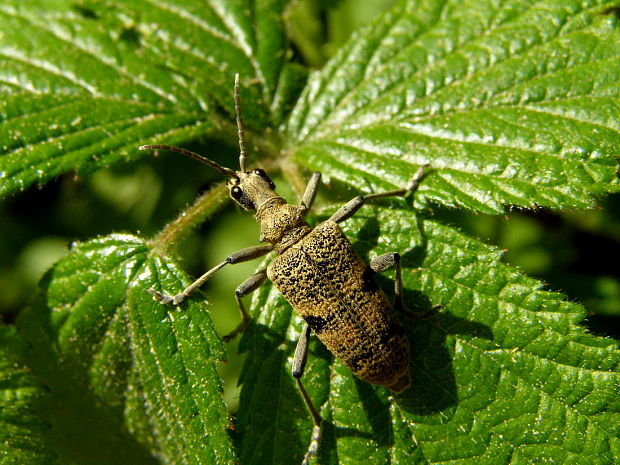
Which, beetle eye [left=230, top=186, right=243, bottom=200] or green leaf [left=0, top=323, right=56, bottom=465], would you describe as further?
beetle eye [left=230, top=186, right=243, bottom=200]

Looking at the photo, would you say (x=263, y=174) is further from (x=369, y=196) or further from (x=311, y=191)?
(x=369, y=196)

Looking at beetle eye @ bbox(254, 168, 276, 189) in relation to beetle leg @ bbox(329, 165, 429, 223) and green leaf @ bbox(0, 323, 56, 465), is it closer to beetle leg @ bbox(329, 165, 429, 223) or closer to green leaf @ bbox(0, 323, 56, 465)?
beetle leg @ bbox(329, 165, 429, 223)

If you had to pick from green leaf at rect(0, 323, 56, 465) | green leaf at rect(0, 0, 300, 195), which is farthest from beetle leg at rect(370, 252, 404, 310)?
green leaf at rect(0, 323, 56, 465)

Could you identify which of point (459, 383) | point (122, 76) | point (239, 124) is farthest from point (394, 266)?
point (122, 76)

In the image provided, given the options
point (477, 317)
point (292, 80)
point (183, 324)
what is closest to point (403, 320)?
point (477, 317)

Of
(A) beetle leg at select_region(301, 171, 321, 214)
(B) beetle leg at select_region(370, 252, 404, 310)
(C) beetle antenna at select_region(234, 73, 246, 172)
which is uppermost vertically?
(C) beetle antenna at select_region(234, 73, 246, 172)

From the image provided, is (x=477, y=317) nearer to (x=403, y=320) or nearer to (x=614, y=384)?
(x=403, y=320)
